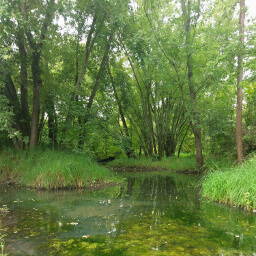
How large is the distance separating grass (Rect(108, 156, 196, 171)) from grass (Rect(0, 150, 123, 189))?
6657 mm

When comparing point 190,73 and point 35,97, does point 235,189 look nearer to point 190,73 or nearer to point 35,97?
point 190,73

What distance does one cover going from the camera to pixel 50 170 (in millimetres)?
8781

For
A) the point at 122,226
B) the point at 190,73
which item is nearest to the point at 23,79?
the point at 190,73

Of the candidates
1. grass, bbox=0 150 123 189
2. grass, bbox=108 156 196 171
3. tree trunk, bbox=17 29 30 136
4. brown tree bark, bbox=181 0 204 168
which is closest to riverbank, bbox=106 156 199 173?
grass, bbox=108 156 196 171

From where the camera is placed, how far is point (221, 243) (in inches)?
151

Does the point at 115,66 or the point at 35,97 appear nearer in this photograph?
the point at 35,97

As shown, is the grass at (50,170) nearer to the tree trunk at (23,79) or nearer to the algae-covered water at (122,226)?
the algae-covered water at (122,226)

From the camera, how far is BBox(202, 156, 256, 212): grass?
5914 mm

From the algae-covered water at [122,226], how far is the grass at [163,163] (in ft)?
28.4

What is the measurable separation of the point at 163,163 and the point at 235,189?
11612mm

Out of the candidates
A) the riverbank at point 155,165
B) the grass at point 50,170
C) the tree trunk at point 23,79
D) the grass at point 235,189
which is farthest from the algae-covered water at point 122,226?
the riverbank at point 155,165

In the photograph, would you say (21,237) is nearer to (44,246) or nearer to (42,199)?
(44,246)

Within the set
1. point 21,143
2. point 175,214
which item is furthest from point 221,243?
point 21,143

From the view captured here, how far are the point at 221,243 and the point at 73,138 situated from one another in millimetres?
8855
